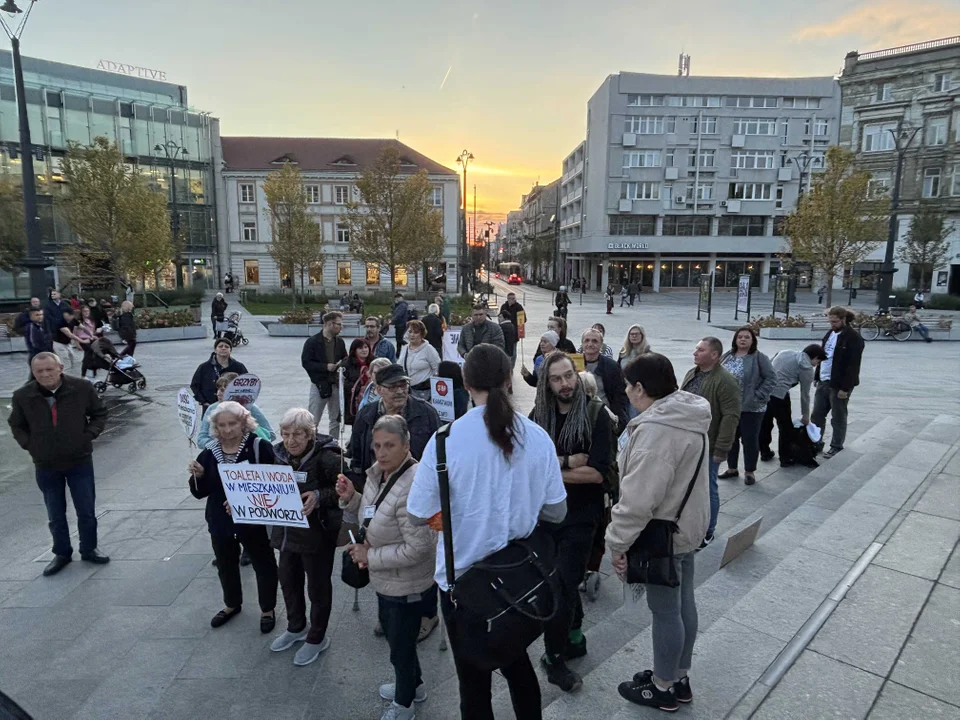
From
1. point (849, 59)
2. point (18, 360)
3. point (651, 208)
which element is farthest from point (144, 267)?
point (849, 59)

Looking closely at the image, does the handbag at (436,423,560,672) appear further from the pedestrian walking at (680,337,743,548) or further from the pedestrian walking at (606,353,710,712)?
the pedestrian walking at (680,337,743,548)

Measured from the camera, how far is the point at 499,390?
2.46 metres

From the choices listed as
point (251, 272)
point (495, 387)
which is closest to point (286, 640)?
point (495, 387)

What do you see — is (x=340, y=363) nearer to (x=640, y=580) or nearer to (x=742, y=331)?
(x=742, y=331)

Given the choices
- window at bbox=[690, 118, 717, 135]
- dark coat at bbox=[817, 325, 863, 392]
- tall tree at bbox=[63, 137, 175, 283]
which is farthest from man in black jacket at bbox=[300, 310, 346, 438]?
window at bbox=[690, 118, 717, 135]

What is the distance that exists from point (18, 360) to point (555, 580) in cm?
1993

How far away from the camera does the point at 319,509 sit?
3871 mm

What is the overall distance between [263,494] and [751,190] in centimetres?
6573

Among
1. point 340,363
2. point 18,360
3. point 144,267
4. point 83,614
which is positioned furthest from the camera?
point 144,267

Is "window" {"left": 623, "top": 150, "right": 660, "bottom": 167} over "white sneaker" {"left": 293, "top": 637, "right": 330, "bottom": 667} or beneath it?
over

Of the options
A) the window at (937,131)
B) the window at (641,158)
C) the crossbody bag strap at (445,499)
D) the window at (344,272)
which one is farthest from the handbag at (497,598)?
the window at (937,131)

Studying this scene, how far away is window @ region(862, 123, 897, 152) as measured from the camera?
52.8m

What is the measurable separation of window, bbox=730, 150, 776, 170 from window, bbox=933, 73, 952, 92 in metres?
13.4

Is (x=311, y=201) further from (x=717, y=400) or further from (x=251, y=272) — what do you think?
(x=717, y=400)
